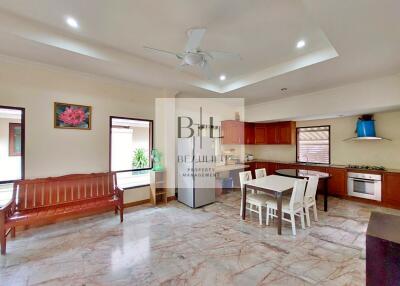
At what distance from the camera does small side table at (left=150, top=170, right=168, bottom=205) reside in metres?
4.49

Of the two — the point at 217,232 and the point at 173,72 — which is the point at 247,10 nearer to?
the point at 173,72

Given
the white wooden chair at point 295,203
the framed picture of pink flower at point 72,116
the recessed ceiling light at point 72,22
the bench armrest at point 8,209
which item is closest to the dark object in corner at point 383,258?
the white wooden chair at point 295,203

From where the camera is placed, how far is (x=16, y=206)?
2.96 m

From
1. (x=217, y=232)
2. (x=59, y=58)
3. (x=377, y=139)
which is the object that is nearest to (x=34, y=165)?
(x=59, y=58)

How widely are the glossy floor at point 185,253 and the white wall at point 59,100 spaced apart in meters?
1.10

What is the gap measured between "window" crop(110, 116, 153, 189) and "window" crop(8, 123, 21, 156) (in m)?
1.44

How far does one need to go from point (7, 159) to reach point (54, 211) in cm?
118

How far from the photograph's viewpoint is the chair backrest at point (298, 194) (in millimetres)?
3018

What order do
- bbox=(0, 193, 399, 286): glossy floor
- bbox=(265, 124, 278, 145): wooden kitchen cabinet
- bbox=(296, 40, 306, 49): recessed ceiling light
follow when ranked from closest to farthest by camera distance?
bbox=(0, 193, 399, 286): glossy floor, bbox=(296, 40, 306, 49): recessed ceiling light, bbox=(265, 124, 278, 145): wooden kitchen cabinet

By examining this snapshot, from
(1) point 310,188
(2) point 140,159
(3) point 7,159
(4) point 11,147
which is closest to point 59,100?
(4) point 11,147

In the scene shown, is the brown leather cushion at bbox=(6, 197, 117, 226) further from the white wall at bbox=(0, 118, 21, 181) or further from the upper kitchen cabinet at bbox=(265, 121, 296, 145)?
the upper kitchen cabinet at bbox=(265, 121, 296, 145)

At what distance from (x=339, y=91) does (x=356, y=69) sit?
3.25ft

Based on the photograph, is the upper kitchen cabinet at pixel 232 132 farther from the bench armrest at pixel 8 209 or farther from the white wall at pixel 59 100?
the bench armrest at pixel 8 209

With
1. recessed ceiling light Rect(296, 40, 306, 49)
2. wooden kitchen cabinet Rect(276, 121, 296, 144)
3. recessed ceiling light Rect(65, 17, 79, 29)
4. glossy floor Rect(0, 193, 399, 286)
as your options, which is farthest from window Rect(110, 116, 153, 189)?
wooden kitchen cabinet Rect(276, 121, 296, 144)
